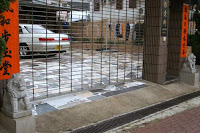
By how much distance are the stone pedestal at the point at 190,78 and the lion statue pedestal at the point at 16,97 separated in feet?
20.6

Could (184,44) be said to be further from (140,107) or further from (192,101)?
(140,107)

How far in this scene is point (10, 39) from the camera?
155 inches

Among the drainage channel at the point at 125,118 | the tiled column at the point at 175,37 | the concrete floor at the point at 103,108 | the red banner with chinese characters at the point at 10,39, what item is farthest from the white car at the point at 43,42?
the tiled column at the point at 175,37

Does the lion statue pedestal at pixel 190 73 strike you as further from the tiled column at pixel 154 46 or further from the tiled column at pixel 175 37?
the tiled column at pixel 154 46

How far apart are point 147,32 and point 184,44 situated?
6.10 ft

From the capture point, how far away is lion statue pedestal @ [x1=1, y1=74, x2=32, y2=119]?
12.1ft

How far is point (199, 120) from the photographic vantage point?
525 cm

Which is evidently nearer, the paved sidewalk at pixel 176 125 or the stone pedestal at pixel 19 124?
the stone pedestal at pixel 19 124

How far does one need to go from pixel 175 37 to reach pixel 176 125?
4.55 m

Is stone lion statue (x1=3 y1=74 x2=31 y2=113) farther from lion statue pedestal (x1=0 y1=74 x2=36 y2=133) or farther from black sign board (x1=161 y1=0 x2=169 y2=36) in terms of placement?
black sign board (x1=161 y1=0 x2=169 y2=36)

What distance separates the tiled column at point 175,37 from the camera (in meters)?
8.52

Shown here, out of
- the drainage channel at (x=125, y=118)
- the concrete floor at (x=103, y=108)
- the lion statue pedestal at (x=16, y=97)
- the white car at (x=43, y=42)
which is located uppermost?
the white car at (x=43, y=42)

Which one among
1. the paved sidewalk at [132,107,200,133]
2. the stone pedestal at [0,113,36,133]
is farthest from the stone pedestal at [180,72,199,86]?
the stone pedestal at [0,113,36,133]

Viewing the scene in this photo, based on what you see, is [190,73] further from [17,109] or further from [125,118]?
[17,109]
